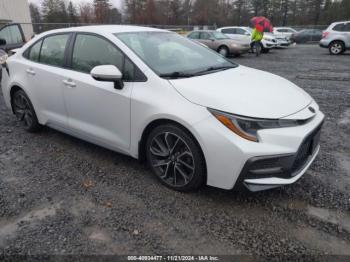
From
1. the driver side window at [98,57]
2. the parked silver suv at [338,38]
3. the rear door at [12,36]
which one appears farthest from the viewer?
the parked silver suv at [338,38]

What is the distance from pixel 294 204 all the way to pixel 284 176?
416mm

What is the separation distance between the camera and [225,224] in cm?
262

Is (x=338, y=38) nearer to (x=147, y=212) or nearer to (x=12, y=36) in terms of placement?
(x=12, y=36)

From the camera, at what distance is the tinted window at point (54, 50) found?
12.7 ft

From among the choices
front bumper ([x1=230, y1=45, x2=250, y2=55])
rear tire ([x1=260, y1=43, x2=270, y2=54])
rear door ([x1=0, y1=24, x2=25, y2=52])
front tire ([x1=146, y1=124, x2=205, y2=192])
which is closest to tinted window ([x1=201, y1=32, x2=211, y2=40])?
front bumper ([x1=230, y1=45, x2=250, y2=55])

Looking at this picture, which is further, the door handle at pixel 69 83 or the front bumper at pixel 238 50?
the front bumper at pixel 238 50

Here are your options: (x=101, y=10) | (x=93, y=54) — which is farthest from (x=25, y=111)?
(x=101, y=10)

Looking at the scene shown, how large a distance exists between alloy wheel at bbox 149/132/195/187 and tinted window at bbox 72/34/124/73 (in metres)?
0.92

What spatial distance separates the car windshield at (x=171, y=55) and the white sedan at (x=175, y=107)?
0.01 m

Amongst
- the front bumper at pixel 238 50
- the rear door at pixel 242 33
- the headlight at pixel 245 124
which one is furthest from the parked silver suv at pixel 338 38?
the headlight at pixel 245 124

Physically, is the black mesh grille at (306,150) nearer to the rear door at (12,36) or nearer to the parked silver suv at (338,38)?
the rear door at (12,36)

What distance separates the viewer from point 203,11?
52.9 meters

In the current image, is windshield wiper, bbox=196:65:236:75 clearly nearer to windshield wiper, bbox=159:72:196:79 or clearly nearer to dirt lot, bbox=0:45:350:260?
windshield wiper, bbox=159:72:196:79

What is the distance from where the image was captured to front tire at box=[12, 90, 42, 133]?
4.46m
